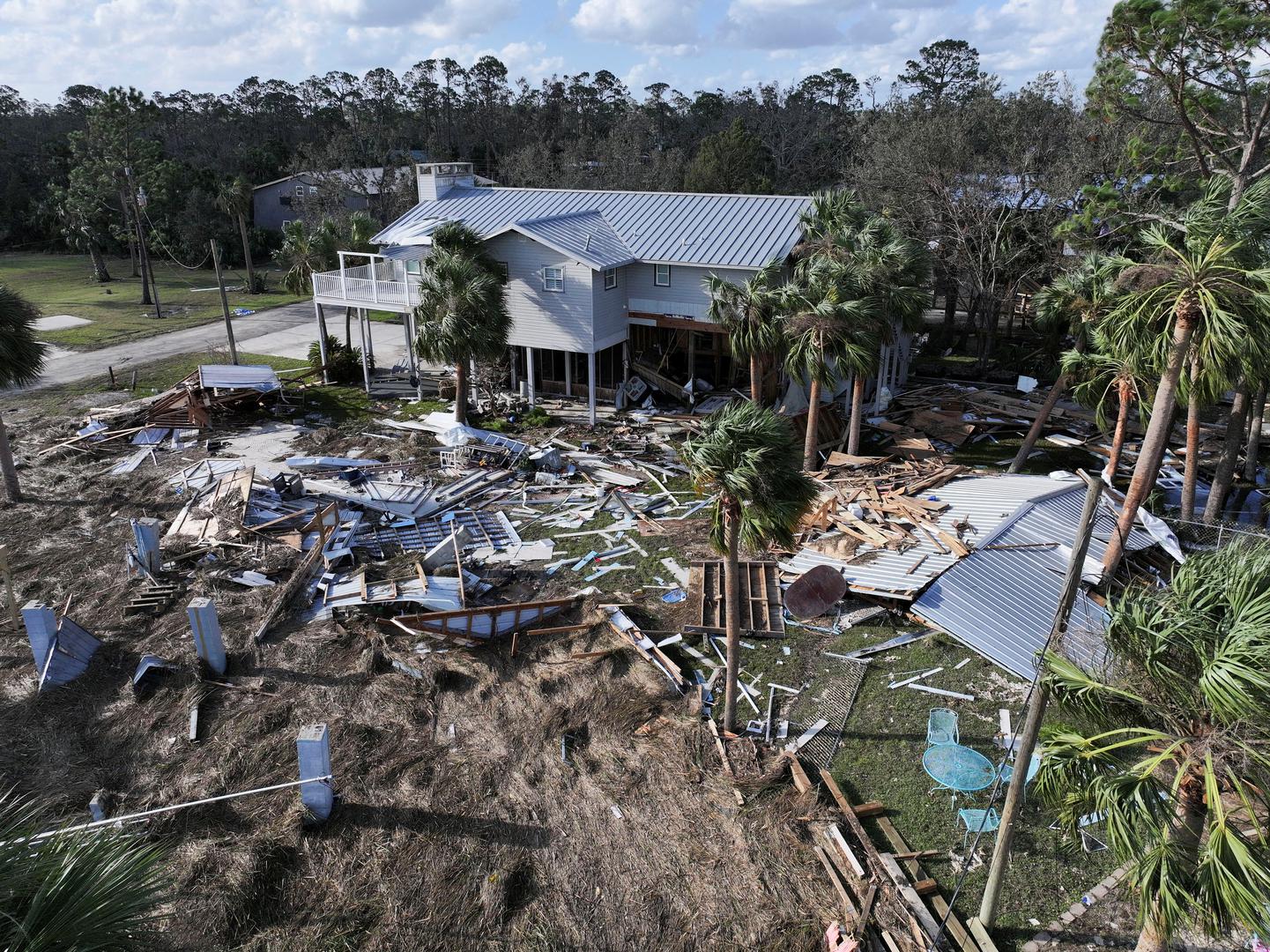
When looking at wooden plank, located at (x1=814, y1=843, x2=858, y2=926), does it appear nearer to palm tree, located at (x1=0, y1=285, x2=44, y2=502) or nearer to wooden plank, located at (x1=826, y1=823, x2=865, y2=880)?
wooden plank, located at (x1=826, y1=823, x2=865, y2=880)

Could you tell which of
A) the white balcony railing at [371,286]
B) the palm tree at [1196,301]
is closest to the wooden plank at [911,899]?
the palm tree at [1196,301]

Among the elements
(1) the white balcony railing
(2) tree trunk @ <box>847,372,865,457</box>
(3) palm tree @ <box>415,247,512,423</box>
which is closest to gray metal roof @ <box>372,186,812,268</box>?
(1) the white balcony railing

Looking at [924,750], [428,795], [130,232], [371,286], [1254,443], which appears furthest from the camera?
[130,232]

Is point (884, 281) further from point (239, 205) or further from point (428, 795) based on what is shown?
point (239, 205)

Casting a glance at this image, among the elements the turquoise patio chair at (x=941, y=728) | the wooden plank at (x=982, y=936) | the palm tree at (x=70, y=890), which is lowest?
the wooden plank at (x=982, y=936)

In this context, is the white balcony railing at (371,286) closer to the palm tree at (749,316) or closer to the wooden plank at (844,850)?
the palm tree at (749,316)

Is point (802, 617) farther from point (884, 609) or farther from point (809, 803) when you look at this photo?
point (809, 803)

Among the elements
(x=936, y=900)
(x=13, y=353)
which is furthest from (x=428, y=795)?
(x=13, y=353)
